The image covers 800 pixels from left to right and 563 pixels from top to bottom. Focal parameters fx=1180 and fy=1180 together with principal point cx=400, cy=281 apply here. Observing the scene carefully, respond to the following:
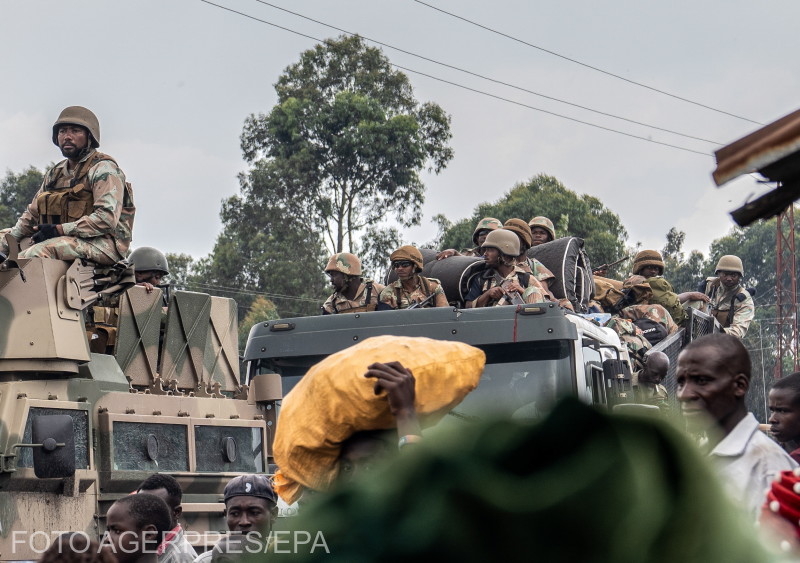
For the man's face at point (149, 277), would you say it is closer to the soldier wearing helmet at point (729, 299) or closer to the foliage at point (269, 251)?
the soldier wearing helmet at point (729, 299)

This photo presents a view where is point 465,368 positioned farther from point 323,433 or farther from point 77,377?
point 77,377

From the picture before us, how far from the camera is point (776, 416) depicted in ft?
13.6

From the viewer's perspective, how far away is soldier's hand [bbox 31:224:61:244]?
7.48m

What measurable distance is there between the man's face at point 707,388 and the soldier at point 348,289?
584 cm

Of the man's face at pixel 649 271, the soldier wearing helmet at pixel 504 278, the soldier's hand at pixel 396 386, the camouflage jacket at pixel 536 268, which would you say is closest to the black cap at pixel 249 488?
the soldier's hand at pixel 396 386

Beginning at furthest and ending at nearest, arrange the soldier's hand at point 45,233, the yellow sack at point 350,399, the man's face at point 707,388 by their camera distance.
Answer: the soldier's hand at point 45,233, the man's face at point 707,388, the yellow sack at point 350,399

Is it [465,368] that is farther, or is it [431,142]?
[431,142]

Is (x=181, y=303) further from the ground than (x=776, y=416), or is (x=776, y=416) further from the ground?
(x=181, y=303)

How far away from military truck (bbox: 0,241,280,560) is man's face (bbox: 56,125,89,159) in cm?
83

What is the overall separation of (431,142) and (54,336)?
1062 inches

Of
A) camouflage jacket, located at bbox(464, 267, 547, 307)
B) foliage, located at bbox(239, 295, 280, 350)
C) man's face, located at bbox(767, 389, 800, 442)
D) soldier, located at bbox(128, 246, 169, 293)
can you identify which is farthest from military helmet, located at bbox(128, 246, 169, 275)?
foliage, located at bbox(239, 295, 280, 350)

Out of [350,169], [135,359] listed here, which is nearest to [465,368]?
[135,359]

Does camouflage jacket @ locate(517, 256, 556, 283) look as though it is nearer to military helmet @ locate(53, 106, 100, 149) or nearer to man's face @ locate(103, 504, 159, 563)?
military helmet @ locate(53, 106, 100, 149)

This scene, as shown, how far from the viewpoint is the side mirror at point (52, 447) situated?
5.55 m
